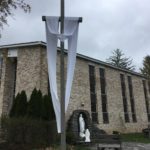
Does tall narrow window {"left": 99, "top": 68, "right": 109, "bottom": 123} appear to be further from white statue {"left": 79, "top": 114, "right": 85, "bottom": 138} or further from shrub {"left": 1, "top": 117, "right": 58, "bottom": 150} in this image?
shrub {"left": 1, "top": 117, "right": 58, "bottom": 150}

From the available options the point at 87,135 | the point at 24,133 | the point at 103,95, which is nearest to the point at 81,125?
the point at 87,135

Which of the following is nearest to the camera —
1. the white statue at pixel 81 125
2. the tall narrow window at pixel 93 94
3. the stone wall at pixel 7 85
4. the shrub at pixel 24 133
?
the shrub at pixel 24 133

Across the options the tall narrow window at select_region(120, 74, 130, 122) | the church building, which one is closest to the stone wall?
the church building

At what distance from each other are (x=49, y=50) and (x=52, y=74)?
0.65 m

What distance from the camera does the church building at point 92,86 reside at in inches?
762

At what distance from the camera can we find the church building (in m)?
19.4

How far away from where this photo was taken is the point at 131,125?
2830cm

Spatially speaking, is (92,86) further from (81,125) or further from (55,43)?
(55,43)

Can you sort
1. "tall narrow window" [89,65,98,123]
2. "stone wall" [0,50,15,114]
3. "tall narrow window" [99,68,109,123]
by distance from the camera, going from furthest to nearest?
"tall narrow window" [99,68,109,123] → "tall narrow window" [89,65,98,123] → "stone wall" [0,50,15,114]

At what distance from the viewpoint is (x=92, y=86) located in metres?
24.2

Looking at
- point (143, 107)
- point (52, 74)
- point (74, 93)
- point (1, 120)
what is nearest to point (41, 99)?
point (1, 120)

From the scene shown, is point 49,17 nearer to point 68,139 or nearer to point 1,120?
point 1,120

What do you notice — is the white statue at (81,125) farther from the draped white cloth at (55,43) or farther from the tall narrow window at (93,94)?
the draped white cloth at (55,43)

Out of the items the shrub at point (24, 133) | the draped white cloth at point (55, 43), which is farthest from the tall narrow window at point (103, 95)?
the draped white cloth at point (55, 43)
